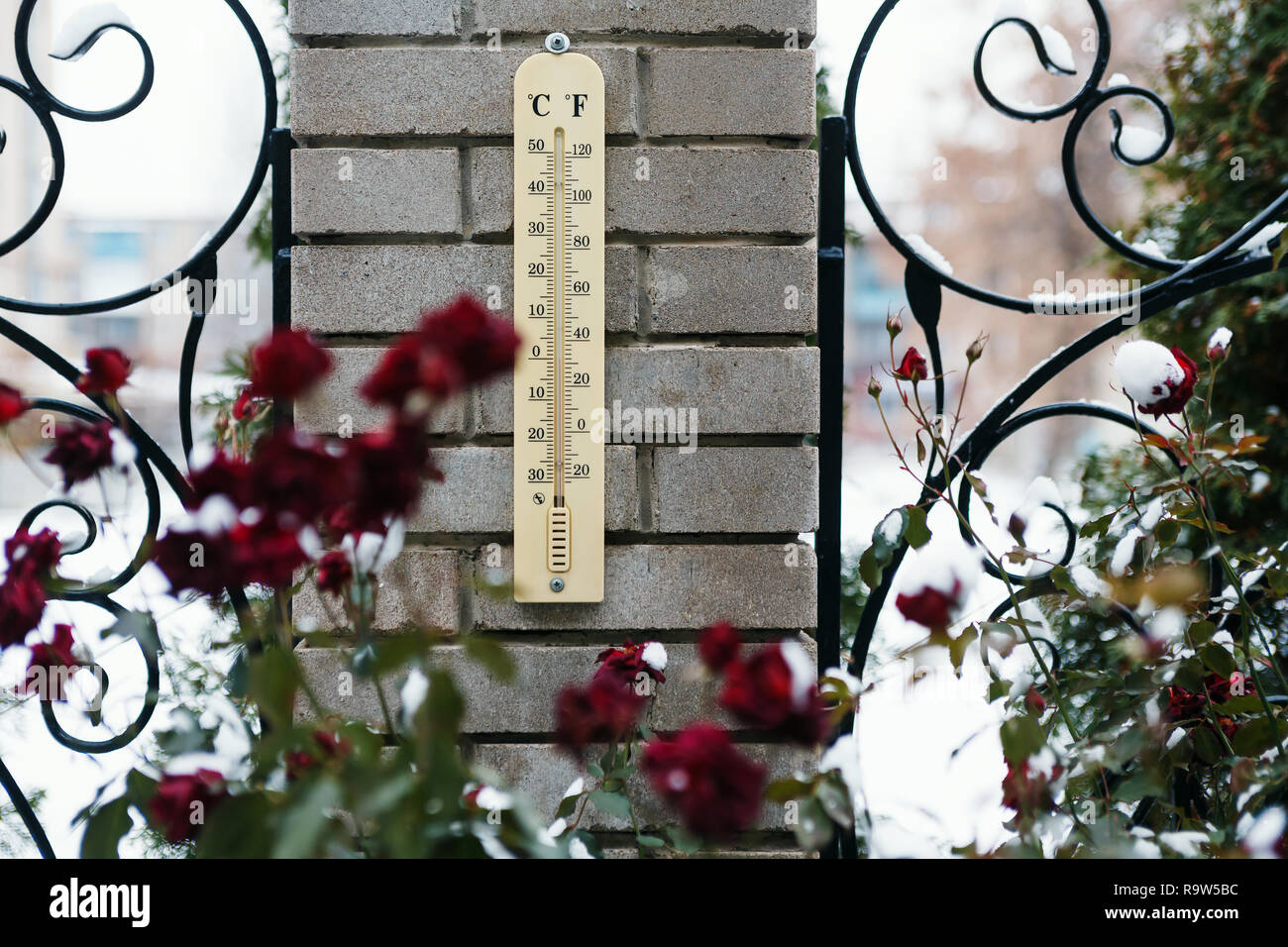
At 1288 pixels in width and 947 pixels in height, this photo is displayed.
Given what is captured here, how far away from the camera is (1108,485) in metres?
2.23

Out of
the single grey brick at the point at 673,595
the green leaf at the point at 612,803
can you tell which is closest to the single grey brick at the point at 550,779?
the single grey brick at the point at 673,595

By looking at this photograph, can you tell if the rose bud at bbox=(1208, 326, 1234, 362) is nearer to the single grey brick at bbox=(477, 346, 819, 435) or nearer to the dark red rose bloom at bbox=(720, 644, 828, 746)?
the single grey brick at bbox=(477, 346, 819, 435)

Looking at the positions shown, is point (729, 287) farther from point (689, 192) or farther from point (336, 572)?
point (336, 572)

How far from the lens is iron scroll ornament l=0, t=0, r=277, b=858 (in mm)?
1253

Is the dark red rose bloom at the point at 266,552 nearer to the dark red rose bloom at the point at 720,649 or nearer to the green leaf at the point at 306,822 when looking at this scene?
the green leaf at the point at 306,822

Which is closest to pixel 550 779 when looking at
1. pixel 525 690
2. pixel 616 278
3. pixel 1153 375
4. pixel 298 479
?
pixel 525 690

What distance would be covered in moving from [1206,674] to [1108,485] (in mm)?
1221

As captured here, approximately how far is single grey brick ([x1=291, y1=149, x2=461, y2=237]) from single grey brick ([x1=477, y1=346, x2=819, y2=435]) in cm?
23

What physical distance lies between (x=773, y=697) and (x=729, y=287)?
74cm

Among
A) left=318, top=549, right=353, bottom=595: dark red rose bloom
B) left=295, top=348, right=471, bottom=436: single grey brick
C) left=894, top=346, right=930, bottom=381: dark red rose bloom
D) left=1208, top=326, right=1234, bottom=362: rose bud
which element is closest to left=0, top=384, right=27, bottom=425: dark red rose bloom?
left=318, top=549, right=353, bottom=595: dark red rose bloom

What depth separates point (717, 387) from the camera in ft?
3.96

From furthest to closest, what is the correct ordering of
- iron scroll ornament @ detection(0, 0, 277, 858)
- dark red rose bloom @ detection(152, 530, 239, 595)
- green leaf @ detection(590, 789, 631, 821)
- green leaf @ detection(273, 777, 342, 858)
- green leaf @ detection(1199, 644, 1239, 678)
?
iron scroll ornament @ detection(0, 0, 277, 858) → green leaf @ detection(1199, 644, 1239, 678) → green leaf @ detection(590, 789, 631, 821) → dark red rose bloom @ detection(152, 530, 239, 595) → green leaf @ detection(273, 777, 342, 858)

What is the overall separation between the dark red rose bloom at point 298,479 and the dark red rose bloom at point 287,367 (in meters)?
0.03

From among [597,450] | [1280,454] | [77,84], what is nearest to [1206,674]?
[597,450]
